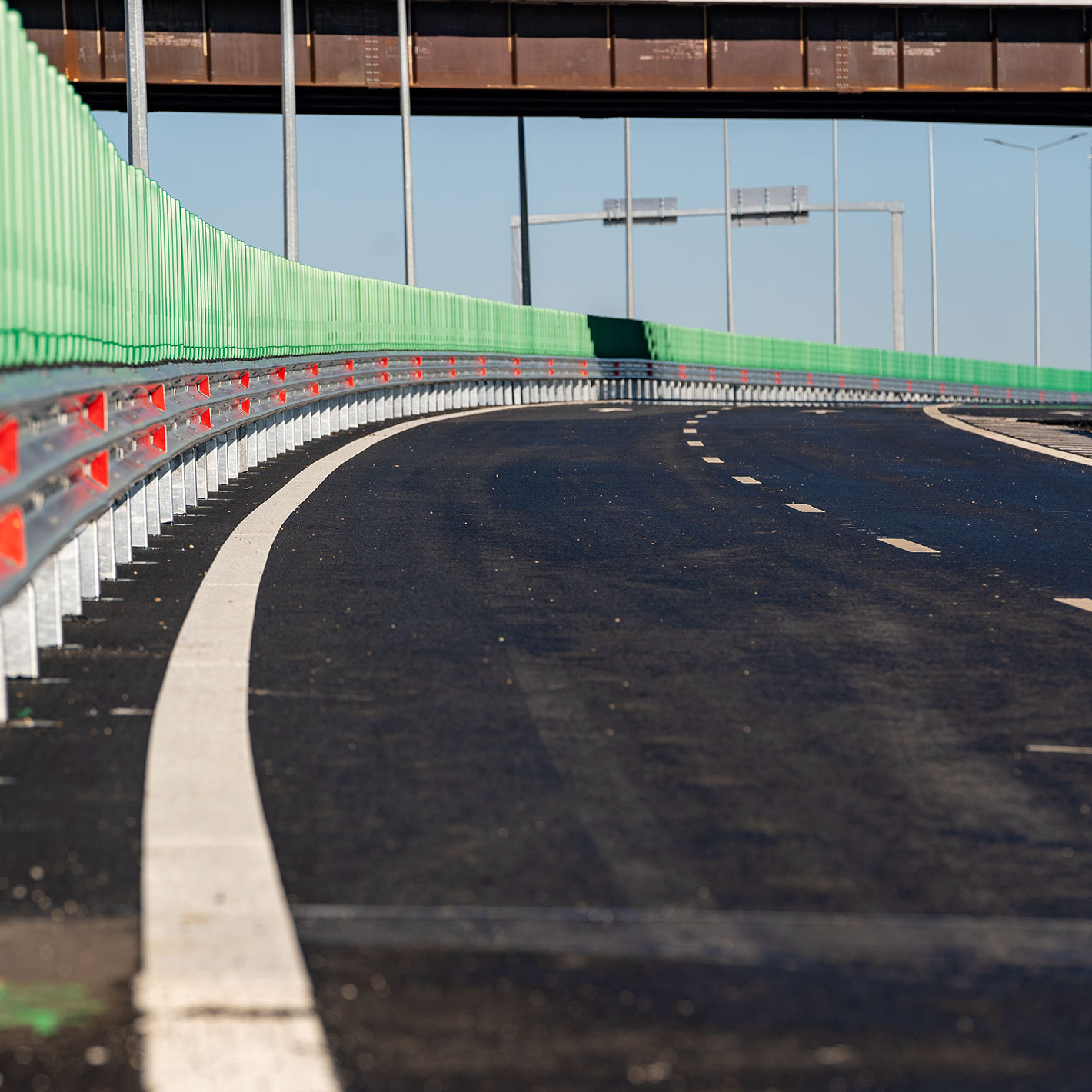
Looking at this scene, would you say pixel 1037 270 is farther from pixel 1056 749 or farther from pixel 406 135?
pixel 1056 749

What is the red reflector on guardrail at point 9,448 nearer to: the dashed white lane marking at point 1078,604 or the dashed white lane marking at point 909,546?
the dashed white lane marking at point 1078,604

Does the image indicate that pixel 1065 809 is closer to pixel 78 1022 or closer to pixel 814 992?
pixel 814 992

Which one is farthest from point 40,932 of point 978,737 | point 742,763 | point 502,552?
point 502,552

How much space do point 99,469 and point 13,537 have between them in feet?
9.59

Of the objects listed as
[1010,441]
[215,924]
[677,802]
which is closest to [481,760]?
[677,802]

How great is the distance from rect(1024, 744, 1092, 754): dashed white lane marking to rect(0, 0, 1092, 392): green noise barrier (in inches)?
170

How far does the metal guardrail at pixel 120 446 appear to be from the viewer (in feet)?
24.0

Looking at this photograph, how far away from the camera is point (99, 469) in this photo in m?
9.97

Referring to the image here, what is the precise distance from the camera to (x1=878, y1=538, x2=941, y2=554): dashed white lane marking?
40.6 ft

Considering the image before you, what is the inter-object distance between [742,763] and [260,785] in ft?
4.60

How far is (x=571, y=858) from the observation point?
5.11 m

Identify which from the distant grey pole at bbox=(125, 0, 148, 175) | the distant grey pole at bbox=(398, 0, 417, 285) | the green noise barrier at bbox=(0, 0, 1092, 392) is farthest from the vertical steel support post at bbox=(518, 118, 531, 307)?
the distant grey pole at bbox=(125, 0, 148, 175)

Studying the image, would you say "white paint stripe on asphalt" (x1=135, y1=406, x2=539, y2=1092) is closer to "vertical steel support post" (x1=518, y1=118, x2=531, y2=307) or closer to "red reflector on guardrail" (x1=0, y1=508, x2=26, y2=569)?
"red reflector on guardrail" (x1=0, y1=508, x2=26, y2=569)

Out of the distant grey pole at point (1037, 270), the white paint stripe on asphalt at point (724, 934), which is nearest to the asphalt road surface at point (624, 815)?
the white paint stripe on asphalt at point (724, 934)
